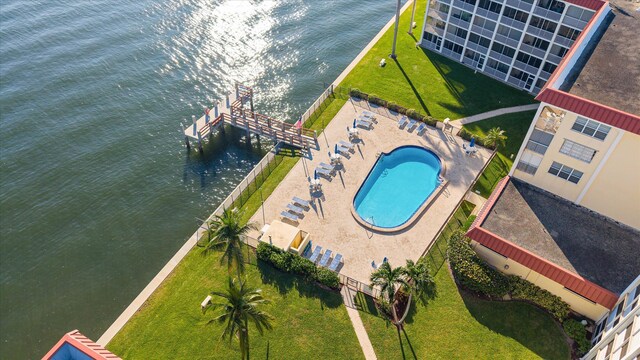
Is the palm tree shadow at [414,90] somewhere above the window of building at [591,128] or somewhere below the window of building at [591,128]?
below

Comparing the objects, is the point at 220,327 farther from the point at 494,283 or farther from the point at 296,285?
the point at 494,283

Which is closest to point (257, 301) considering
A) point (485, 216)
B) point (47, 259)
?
point (485, 216)

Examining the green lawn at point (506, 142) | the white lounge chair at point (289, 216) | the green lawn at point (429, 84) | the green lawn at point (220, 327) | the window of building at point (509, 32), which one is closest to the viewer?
the green lawn at point (220, 327)

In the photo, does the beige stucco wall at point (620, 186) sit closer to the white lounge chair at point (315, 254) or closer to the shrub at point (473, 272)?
the shrub at point (473, 272)

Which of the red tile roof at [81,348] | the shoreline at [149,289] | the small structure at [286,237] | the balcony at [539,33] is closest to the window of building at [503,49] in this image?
the balcony at [539,33]

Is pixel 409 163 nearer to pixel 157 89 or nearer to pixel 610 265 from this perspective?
pixel 610 265

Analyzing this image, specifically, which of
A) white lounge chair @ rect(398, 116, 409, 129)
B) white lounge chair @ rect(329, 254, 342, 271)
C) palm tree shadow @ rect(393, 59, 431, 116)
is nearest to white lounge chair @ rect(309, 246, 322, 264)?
white lounge chair @ rect(329, 254, 342, 271)

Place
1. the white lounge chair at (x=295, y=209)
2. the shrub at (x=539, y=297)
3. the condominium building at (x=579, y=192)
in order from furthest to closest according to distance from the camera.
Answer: the white lounge chair at (x=295, y=209)
the shrub at (x=539, y=297)
the condominium building at (x=579, y=192)

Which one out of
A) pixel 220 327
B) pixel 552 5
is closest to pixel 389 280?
pixel 220 327
